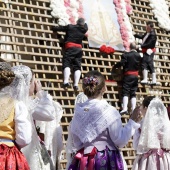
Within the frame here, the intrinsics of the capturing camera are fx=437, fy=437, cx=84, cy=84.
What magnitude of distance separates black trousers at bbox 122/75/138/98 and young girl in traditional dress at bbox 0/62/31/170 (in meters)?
4.04

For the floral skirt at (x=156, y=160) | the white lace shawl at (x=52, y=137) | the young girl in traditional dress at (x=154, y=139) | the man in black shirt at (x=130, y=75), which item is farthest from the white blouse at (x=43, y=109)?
the man in black shirt at (x=130, y=75)

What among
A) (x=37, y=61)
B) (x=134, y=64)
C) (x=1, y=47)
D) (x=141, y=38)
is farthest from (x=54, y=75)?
(x=141, y=38)

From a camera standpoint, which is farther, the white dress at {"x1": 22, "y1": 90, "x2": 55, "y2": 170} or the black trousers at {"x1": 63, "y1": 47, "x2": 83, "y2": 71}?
the black trousers at {"x1": 63, "y1": 47, "x2": 83, "y2": 71}

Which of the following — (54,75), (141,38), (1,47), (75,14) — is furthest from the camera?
(141,38)

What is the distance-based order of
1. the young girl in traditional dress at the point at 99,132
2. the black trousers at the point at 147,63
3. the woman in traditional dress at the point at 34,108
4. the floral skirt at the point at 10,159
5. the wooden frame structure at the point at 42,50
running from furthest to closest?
the black trousers at the point at 147,63
the wooden frame structure at the point at 42,50
the young girl in traditional dress at the point at 99,132
the woman in traditional dress at the point at 34,108
the floral skirt at the point at 10,159

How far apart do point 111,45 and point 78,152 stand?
3766mm

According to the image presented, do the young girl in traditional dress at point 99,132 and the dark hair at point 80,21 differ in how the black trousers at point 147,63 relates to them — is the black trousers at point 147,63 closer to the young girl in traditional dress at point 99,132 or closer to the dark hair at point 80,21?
the dark hair at point 80,21

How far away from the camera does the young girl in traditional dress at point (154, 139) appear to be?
4.07m

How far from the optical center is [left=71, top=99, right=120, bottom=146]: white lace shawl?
3.11 m

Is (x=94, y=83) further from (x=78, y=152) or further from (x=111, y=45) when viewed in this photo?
(x=111, y=45)

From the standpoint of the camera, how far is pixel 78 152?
127 inches

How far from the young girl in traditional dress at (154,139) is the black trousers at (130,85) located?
2.32m

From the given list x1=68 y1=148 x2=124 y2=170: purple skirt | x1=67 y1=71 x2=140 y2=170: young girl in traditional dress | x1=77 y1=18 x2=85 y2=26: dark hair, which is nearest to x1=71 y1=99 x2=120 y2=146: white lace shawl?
x1=67 y1=71 x2=140 y2=170: young girl in traditional dress

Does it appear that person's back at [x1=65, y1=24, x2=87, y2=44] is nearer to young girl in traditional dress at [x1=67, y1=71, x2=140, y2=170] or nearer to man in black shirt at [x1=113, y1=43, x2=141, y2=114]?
man in black shirt at [x1=113, y1=43, x2=141, y2=114]
